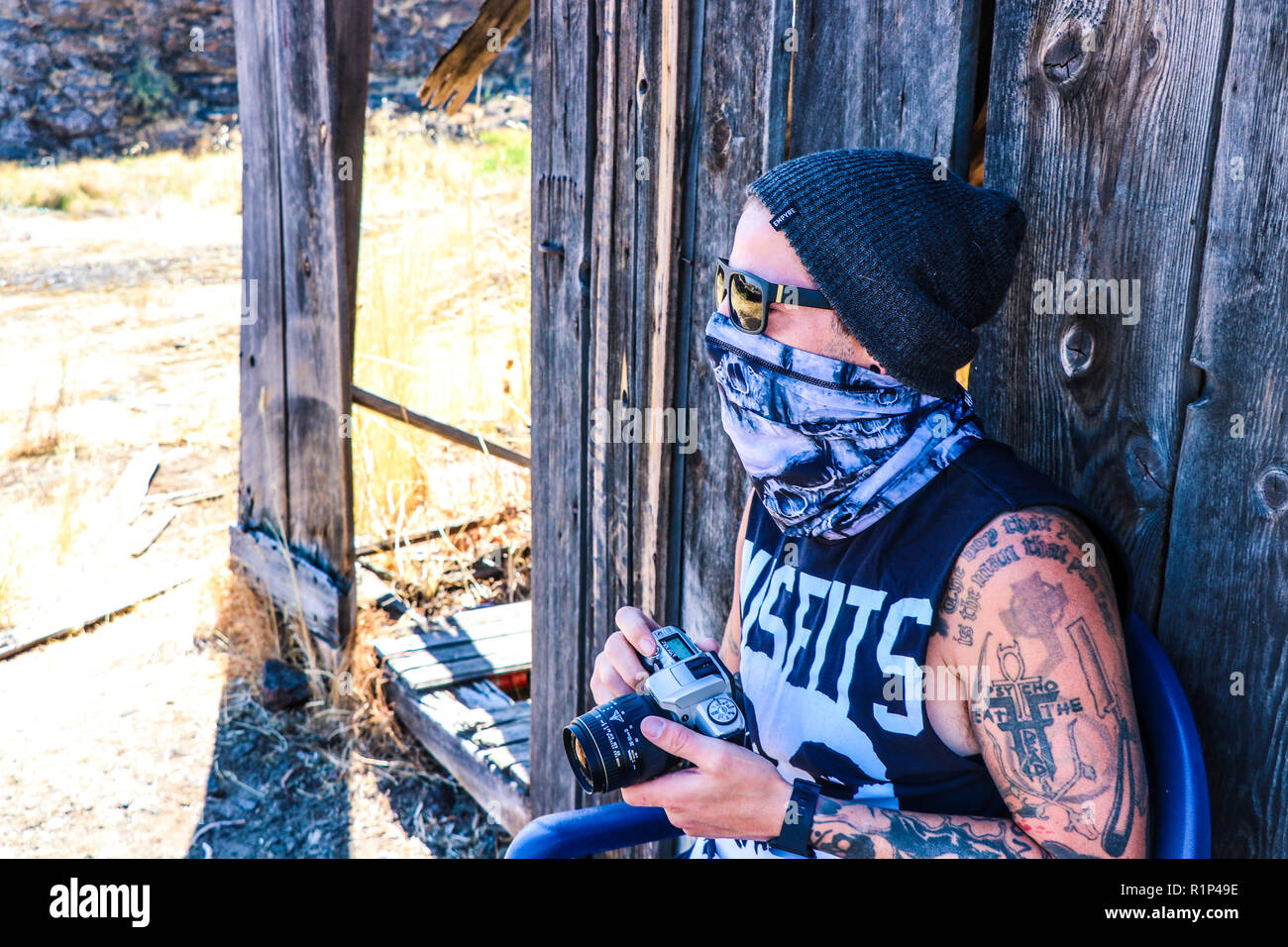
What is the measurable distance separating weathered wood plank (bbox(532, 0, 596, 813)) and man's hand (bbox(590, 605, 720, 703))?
3.69 ft

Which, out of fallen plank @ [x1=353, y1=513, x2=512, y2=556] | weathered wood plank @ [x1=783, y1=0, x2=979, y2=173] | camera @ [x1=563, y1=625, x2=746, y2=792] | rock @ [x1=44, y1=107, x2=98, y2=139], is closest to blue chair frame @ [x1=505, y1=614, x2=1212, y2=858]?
camera @ [x1=563, y1=625, x2=746, y2=792]

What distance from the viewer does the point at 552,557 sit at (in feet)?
10.4

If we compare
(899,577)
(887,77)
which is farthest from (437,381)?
(899,577)

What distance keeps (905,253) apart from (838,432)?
28 centimetres

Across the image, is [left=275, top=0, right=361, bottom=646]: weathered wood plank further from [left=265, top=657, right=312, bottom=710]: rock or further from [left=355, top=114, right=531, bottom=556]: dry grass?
[left=355, top=114, right=531, bottom=556]: dry grass

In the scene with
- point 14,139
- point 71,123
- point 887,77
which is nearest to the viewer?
point 887,77

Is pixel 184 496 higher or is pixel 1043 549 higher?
pixel 1043 549

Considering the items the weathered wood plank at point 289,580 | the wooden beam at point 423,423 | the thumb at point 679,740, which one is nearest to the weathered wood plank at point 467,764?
the weathered wood plank at point 289,580

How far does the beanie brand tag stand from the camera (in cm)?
159

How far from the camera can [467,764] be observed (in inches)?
156

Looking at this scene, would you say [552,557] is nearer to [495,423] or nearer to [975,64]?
[975,64]

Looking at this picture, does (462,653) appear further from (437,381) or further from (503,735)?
(437,381)

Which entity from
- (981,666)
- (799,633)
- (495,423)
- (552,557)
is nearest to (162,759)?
(552,557)

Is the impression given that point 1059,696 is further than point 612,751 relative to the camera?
No
